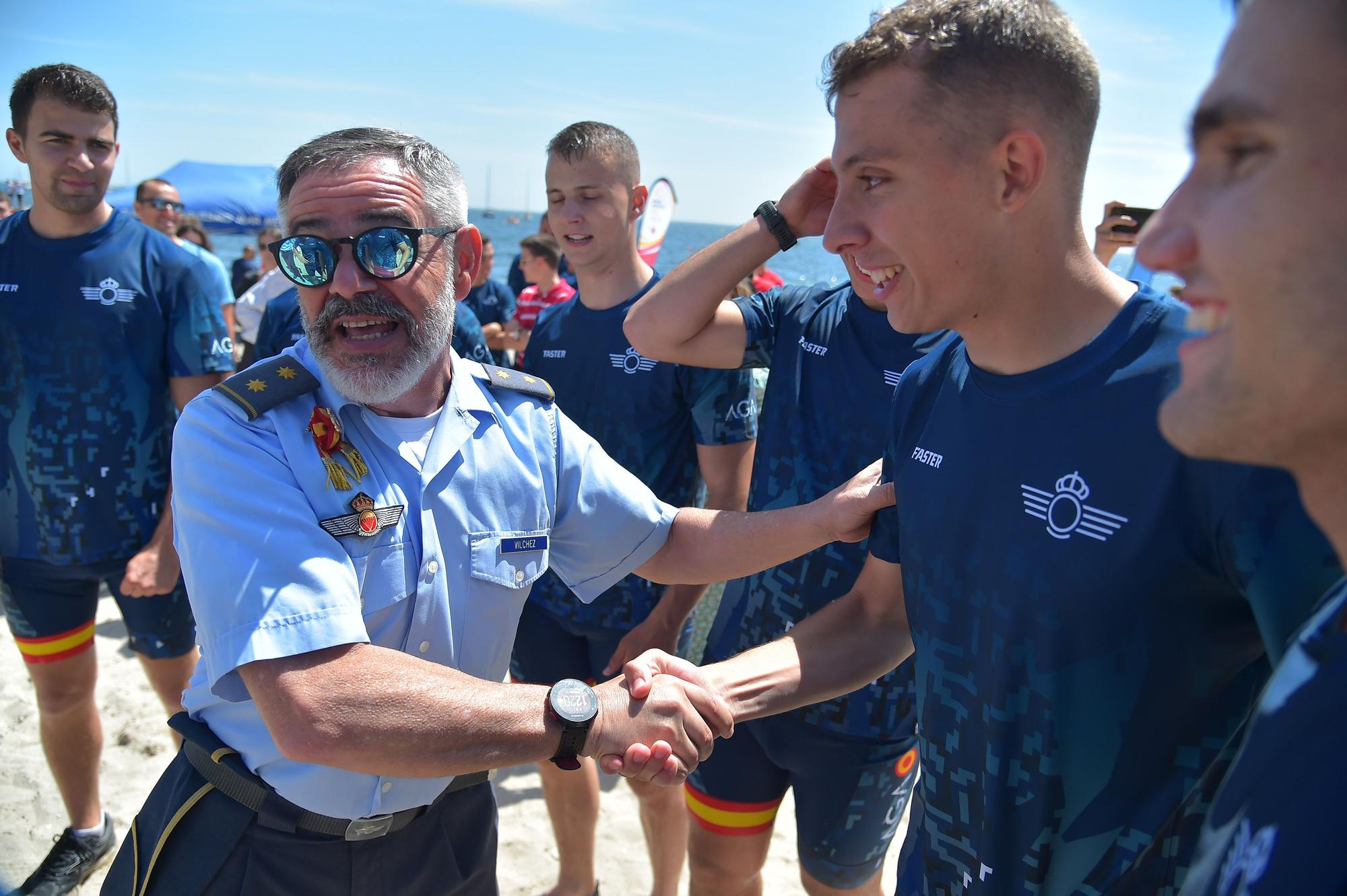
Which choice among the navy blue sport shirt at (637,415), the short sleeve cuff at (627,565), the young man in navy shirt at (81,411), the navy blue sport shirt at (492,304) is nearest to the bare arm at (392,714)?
the short sleeve cuff at (627,565)

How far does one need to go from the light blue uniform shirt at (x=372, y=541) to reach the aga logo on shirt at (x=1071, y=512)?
1204 millimetres

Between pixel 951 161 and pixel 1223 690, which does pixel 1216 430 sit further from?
pixel 951 161

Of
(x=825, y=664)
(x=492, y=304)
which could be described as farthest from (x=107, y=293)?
(x=492, y=304)

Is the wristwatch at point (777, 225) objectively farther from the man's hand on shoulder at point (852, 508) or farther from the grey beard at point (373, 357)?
the grey beard at point (373, 357)

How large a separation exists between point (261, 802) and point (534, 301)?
6.18 metres

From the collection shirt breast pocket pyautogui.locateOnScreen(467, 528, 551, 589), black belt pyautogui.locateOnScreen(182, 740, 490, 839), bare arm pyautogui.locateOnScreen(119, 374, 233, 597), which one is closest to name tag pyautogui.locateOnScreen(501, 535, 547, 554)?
shirt breast pocket pyautogui.locateOnScreen(467, 528, 551, 589)

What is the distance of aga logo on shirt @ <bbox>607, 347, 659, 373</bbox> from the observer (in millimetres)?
A: 3641

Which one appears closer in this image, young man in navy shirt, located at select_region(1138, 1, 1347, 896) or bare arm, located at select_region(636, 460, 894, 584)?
young man in navy shirt, located at select_region(1138, 1, 1347, 896)

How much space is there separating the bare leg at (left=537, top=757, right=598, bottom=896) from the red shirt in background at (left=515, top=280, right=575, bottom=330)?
14.4 feet

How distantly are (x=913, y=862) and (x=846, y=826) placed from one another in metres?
0.81

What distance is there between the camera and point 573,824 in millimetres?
3686

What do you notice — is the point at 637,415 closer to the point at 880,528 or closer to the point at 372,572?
the point at 880,528

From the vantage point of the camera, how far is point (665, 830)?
11.7 ft

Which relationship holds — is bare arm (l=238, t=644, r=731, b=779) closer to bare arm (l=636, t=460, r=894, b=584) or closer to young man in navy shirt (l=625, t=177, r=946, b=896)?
bare arm (l=636, t=460, r=894, b=584)
